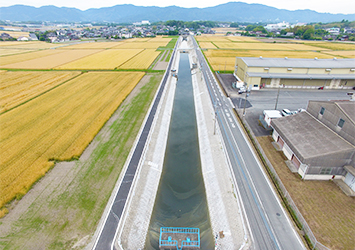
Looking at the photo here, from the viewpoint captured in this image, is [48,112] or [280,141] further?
[48,112]

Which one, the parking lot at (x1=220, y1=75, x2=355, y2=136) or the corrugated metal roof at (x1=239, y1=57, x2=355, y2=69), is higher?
the corrugated metal roof at (x1=239, y1=57, x2=355, y2=69)

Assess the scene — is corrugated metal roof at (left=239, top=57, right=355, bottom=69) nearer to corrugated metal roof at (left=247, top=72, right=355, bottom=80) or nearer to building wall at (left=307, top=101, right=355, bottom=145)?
corrugated metal roof at (left=247, top=72, right=355, bottom=80)

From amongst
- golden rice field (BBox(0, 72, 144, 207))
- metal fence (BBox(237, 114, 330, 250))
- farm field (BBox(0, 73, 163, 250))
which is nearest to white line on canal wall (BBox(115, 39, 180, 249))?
farm field (BBox(0, 73, 163, 250))

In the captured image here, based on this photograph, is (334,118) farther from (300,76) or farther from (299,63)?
(299,63)

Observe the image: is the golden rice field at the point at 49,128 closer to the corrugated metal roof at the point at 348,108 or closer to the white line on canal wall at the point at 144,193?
the white line on canal wall at the point at 144,193

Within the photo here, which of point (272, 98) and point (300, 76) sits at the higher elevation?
point (300, 76)

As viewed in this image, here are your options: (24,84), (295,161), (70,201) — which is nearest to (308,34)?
(295,161)
